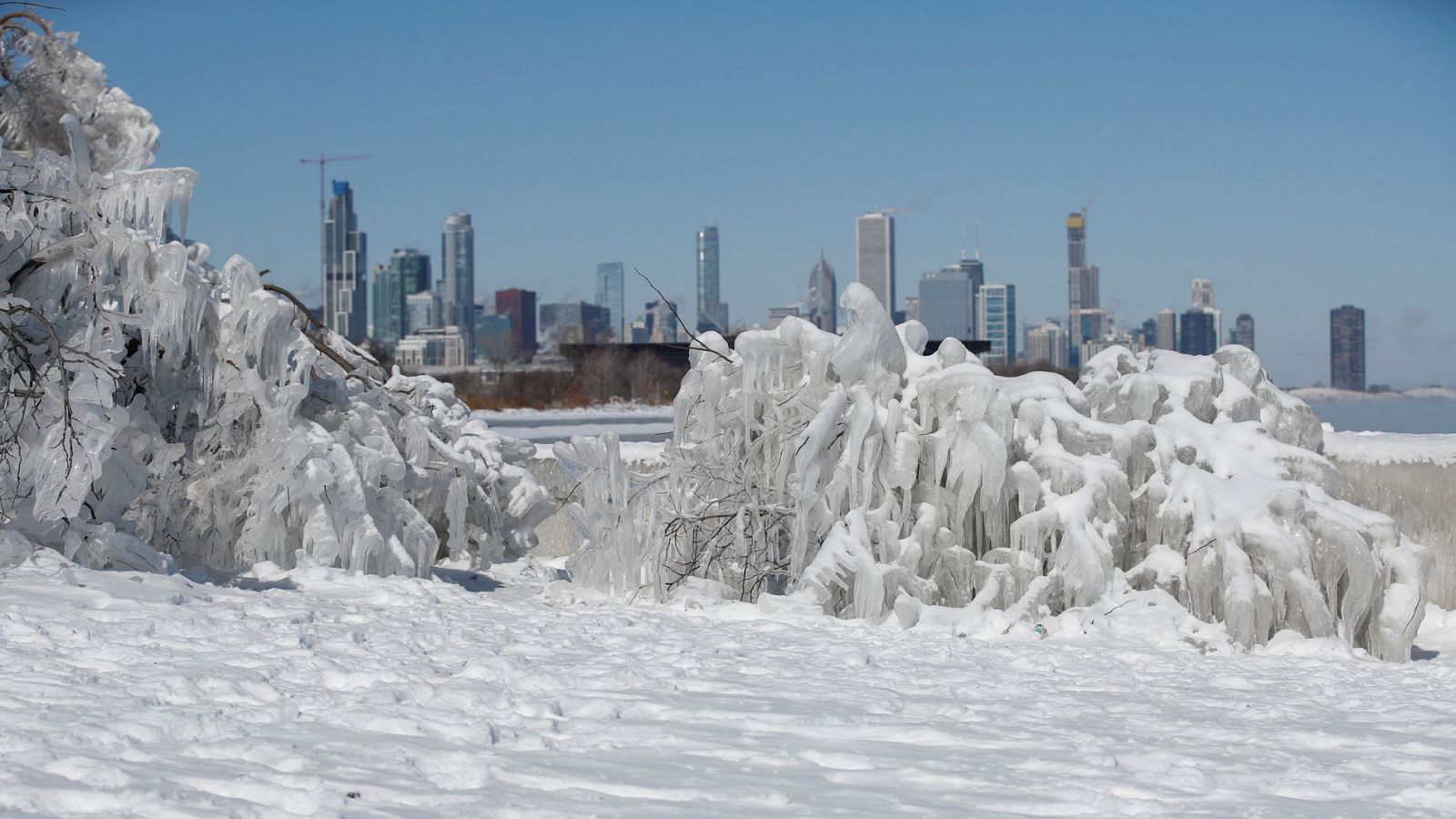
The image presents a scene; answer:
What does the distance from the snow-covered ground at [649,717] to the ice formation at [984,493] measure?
0.52m

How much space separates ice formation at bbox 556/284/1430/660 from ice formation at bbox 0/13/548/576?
1805mm

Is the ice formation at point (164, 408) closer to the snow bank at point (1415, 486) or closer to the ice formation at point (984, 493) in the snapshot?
the ice formation at point (984, 493)

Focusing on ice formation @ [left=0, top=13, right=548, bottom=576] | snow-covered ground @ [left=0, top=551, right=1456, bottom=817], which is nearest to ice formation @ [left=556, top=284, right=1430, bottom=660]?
snow-covered ground @ [left=0, top=551, right=1456, bottom=817]

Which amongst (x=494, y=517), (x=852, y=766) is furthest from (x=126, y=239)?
(x=852, y=766)

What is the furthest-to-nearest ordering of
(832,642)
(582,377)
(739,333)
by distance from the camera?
(582,377), (739,333), (832,642)

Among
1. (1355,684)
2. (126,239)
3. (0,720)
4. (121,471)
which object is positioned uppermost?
(126,239)

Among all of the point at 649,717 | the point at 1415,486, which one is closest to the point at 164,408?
the point at 649,717

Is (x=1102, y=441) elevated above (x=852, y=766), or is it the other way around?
(x=1102, y=441)

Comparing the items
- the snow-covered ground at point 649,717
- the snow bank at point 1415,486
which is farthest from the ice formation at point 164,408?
the snow bank at point 1415,486

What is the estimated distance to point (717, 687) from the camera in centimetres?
580

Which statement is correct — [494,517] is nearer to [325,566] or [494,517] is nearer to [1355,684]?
[325,566]

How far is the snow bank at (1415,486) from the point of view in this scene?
420 inches

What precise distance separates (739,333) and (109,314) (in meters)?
4.37

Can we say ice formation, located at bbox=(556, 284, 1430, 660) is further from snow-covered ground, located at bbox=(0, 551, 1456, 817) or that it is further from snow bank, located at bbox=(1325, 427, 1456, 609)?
snow bank, located at bbox=(1325, 427, 1456, 609)
